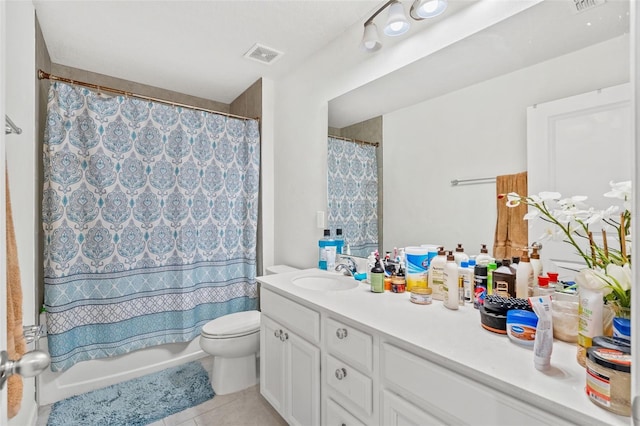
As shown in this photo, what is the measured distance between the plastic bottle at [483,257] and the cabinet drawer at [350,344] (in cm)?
60

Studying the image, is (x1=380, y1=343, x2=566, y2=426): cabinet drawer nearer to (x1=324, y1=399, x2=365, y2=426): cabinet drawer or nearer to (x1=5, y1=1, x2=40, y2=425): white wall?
(x1=324, y1=399, x2=365, y2=426): cabinet drawer

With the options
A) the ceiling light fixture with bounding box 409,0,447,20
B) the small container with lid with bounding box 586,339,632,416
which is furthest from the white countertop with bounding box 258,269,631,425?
the ceiling light fixture with bounding box 409,0,447,20

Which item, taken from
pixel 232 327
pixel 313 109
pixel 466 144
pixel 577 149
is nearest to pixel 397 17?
pixel 466 144

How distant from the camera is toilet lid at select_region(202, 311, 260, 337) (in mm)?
1976

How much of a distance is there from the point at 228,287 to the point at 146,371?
79 cm

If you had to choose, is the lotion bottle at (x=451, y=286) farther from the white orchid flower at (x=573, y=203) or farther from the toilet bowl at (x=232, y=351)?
the toilet bowl at (x=232, y=351)

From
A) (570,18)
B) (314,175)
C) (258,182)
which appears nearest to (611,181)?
(570,18)

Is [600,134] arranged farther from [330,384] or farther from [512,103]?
[330,384]

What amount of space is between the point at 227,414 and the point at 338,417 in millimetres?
914

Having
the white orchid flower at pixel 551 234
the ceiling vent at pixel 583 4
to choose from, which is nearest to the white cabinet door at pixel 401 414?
the white orchid flower at pixel 551 234

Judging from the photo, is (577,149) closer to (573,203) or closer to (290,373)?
(573,203)

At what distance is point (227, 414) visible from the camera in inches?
71.5

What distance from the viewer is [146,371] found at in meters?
2.23

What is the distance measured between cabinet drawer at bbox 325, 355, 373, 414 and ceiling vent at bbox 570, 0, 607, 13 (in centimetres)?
150
